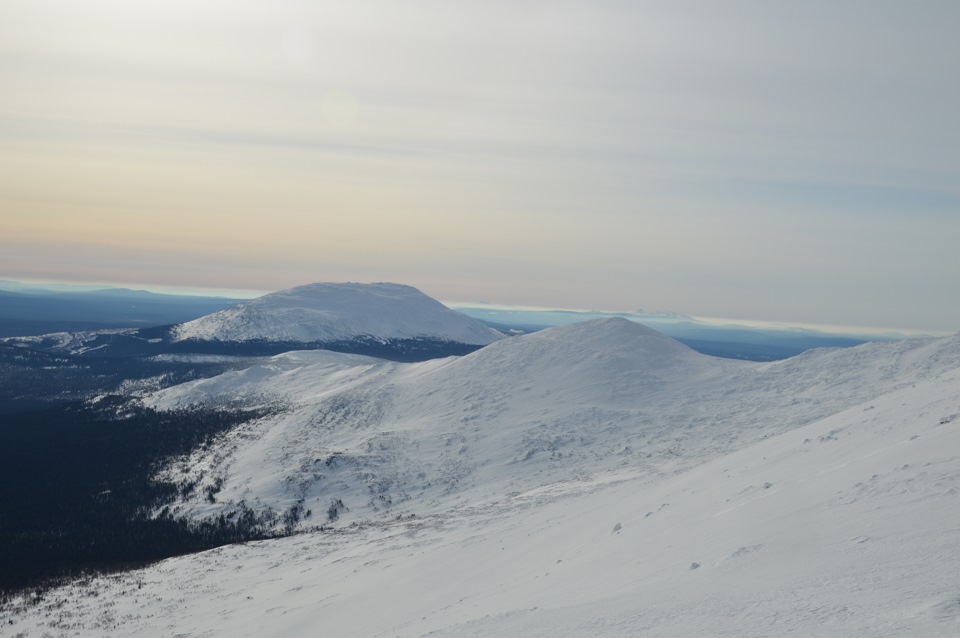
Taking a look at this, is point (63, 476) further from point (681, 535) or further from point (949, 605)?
point (949, 605)

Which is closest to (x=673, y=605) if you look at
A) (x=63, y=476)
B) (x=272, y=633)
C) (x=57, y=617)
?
(x=272, y=633)

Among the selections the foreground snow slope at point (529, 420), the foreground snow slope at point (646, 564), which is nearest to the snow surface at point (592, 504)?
the foreground snow slope at point (646, 564)

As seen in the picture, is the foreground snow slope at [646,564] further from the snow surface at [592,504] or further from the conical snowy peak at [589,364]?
the conical snowy peak at [589,364]

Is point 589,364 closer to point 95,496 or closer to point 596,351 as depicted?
point 596,351

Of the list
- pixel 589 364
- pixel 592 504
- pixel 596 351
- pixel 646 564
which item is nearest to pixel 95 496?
pixel 592 504

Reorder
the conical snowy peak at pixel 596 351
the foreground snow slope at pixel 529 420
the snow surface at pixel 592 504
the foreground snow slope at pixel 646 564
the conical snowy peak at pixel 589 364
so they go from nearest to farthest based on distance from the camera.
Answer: the foreground snow slope at pixel 646 564 → the snow surface at pixel 592 504 → the foreground snow slope at pixel 529 420 → the conical snowy peak at pixel 589 364 → the conical snowy peak at pixel 596 351

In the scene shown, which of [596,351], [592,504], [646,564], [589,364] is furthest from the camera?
[596,351]
